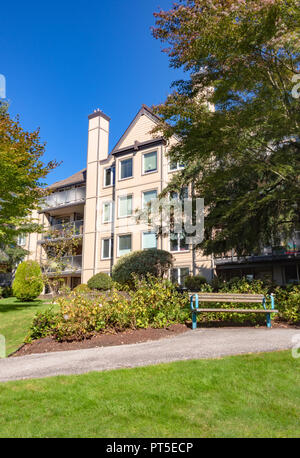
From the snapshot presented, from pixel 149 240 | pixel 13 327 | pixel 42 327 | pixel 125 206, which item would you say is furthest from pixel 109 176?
pixel 42 327

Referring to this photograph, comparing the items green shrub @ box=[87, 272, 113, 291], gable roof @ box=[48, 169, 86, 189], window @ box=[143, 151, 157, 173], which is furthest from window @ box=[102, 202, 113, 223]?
green shrub @ box=[87, 272, 113, 291]

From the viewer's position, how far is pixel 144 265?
805 inches

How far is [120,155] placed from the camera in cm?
3006

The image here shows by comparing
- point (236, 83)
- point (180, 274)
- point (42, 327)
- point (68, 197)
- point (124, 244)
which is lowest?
point (42, 327)

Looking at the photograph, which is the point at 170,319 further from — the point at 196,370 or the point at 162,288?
the point at 196,370

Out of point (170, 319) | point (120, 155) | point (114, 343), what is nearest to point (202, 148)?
point (170, 319)

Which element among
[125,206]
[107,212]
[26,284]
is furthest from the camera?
[107,212]

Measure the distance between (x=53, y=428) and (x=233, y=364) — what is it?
3167 millimetres

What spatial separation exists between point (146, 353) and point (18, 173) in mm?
10965

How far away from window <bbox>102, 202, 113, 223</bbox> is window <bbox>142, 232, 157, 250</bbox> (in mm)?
4366

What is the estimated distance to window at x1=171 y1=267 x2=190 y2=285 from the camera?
24.4 meters

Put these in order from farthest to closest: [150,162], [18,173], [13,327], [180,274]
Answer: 1. [150,162]
2. [180,274]
3. [18,173]
4. [13,327]

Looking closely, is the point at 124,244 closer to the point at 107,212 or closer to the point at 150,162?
the point at 107,212
